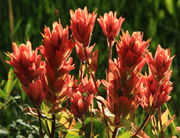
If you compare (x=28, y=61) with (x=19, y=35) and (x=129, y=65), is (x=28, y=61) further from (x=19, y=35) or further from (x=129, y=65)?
(x=19, y=35)

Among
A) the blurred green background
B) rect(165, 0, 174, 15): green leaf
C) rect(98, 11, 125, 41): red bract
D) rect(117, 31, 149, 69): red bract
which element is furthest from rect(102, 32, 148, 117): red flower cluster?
rect(165, 0, 174, 15): green leaf

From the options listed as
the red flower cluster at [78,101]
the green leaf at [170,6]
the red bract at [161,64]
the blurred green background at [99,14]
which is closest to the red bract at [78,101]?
the red flower cluster at [78,101]

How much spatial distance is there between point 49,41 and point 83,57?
0.65 feet

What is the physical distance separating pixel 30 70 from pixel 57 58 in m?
0.08

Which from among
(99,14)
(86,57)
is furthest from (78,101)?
(99,14)

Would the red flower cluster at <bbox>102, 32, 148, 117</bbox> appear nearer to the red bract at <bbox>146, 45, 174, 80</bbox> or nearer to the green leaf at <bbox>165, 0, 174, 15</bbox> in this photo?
the red bract at <bbox>146, 45, 174, 80</bbox>

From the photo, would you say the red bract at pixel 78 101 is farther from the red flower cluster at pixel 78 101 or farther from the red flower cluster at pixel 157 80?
the red flower cluster at pixel 157 80

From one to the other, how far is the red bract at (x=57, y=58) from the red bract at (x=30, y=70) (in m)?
0.03

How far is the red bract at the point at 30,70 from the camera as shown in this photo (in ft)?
3.42

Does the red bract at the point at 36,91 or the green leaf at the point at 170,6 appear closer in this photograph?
the red bract at the point at 36,91

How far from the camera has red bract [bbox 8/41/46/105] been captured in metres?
1.04

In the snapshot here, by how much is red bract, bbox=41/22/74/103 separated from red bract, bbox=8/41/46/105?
0.03m

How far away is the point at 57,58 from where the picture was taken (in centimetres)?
104

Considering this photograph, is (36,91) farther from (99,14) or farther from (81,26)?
(99,14)
